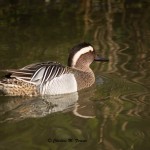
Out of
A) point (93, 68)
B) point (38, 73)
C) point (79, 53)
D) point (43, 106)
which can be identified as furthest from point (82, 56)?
point (43, 106)

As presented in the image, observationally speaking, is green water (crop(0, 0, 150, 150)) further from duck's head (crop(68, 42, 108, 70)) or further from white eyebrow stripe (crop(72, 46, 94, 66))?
white eyebrow stripe (crop(72, 46, 94, 66))

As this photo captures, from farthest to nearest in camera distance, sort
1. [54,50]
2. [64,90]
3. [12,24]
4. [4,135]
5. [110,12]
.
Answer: [110,12], [12,24], [54,50], [64,90], [4,135]

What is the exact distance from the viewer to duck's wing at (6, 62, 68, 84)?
8180 millimetres

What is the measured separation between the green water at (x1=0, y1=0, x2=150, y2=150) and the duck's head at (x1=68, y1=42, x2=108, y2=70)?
0.29m

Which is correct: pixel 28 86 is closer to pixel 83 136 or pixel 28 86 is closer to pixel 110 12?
pixel 83 136

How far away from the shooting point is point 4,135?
6.62 m

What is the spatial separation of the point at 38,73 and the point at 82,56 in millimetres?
1086

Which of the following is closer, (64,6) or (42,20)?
(42,20)

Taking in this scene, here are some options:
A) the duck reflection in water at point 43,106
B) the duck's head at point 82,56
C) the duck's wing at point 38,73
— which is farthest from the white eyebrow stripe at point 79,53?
the duck reflection in water at point 43,106

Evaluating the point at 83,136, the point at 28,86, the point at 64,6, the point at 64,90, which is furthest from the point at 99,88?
the point at 64,6

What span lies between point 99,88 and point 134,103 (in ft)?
3.55

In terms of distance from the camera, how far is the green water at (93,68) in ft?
21.4

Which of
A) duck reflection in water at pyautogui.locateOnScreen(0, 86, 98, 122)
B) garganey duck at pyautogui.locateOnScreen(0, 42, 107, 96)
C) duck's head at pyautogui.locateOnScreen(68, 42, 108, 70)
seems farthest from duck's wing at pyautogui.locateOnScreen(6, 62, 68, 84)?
duck's head at pyautogui.locateOnScreen(68, 42, 108, 70)

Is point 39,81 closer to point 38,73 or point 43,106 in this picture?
point 38,73
